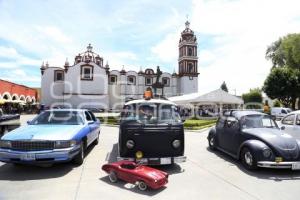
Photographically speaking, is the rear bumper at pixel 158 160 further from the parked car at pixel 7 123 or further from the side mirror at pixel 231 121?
the parked car at pixel 7 123

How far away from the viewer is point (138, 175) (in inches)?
239

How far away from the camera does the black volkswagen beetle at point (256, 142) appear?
7199mm

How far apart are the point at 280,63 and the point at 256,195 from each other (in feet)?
164

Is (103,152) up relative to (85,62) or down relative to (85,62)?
down

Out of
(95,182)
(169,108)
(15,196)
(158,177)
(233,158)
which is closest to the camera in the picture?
(15,196)

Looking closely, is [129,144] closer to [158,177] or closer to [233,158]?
[158,177]

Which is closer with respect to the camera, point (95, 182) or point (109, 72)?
point (95, 182)

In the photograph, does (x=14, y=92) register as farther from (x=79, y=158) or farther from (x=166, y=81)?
(x=79, y=158)

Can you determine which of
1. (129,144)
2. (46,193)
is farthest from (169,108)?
(46,193)

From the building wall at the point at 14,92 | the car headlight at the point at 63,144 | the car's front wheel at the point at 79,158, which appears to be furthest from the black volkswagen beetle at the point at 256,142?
the building wall at the point at 14,92

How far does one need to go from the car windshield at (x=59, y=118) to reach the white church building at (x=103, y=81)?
156 feet

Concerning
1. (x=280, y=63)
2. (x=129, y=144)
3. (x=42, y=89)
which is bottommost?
(x=129, y=144)

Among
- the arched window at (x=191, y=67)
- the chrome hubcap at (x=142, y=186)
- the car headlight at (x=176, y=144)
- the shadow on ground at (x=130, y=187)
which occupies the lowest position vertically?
the shadow on ground at (x=130, y=187)

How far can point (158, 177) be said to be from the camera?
6.00m
